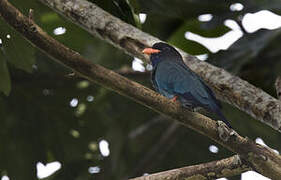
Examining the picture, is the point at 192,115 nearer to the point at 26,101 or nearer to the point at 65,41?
the point at 65,41

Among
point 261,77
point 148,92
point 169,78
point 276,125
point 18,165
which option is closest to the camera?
point 148,92

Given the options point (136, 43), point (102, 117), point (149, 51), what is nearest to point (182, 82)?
point (149, 51)

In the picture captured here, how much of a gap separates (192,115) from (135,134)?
422 centimetres

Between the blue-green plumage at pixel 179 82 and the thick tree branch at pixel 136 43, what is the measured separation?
0.09m

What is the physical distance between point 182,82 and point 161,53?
0.64m

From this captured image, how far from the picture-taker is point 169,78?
512 cm

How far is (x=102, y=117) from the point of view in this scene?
8227 mm

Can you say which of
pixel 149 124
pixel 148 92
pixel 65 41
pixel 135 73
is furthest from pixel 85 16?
pixel 149 124

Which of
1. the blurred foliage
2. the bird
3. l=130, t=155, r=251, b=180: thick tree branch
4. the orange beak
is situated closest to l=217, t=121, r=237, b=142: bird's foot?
l=130, t=155, r=251, b=180: thick tree branch

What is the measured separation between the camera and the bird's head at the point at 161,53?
16.2ft

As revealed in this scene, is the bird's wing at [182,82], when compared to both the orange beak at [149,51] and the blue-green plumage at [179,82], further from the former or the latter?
the orange beak at [149,51]

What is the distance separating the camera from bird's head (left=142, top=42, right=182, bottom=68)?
4938 mm

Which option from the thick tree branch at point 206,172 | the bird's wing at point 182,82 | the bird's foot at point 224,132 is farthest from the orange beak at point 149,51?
the bird's foot at point 224,132

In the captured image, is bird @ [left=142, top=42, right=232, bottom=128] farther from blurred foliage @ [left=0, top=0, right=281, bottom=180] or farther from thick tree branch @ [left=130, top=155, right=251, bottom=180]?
blurred foliage @ [left=0, top=0, right=281, bottom=180]
